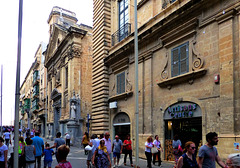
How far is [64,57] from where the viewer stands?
31.5 meters

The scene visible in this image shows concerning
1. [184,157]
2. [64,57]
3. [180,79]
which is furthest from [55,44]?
[184,157]

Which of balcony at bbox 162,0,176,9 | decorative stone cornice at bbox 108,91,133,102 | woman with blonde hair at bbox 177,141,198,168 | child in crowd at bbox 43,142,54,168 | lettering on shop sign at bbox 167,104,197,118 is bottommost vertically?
child in crowd at bbox 43,142,54,168

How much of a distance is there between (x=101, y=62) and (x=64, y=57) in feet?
41.3

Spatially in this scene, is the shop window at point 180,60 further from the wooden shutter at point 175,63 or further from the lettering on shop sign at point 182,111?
the lettering on shop sign at point 182,111

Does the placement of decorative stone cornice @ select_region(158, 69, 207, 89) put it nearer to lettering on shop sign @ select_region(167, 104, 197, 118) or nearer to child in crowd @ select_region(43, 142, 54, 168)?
lettering on shop sign @ select_region(167, 104, 197, 118)

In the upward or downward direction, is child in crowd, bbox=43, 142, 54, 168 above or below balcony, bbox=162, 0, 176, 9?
below

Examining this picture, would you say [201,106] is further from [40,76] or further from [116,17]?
[40,76]

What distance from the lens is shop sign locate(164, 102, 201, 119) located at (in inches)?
468

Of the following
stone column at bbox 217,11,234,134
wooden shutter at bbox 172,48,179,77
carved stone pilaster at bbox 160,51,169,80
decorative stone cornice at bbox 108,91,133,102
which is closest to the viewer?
stone column at bbox 217,11,234,134

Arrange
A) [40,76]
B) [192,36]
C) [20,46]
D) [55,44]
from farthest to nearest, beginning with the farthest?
[40,76] → [55,44] → [192,36] → [20,46]

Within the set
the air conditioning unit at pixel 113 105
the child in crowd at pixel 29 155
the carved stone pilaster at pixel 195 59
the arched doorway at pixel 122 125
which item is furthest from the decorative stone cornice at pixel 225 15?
the air conditioning unit at pixel 113 105

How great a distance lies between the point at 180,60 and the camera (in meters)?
13.0

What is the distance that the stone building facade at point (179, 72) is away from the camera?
406 inches

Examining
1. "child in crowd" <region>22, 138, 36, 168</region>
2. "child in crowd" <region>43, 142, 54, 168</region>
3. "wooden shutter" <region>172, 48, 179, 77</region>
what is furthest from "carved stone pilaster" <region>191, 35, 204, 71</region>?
"child in crowd" <region>22, 138, 36, 168</region>
